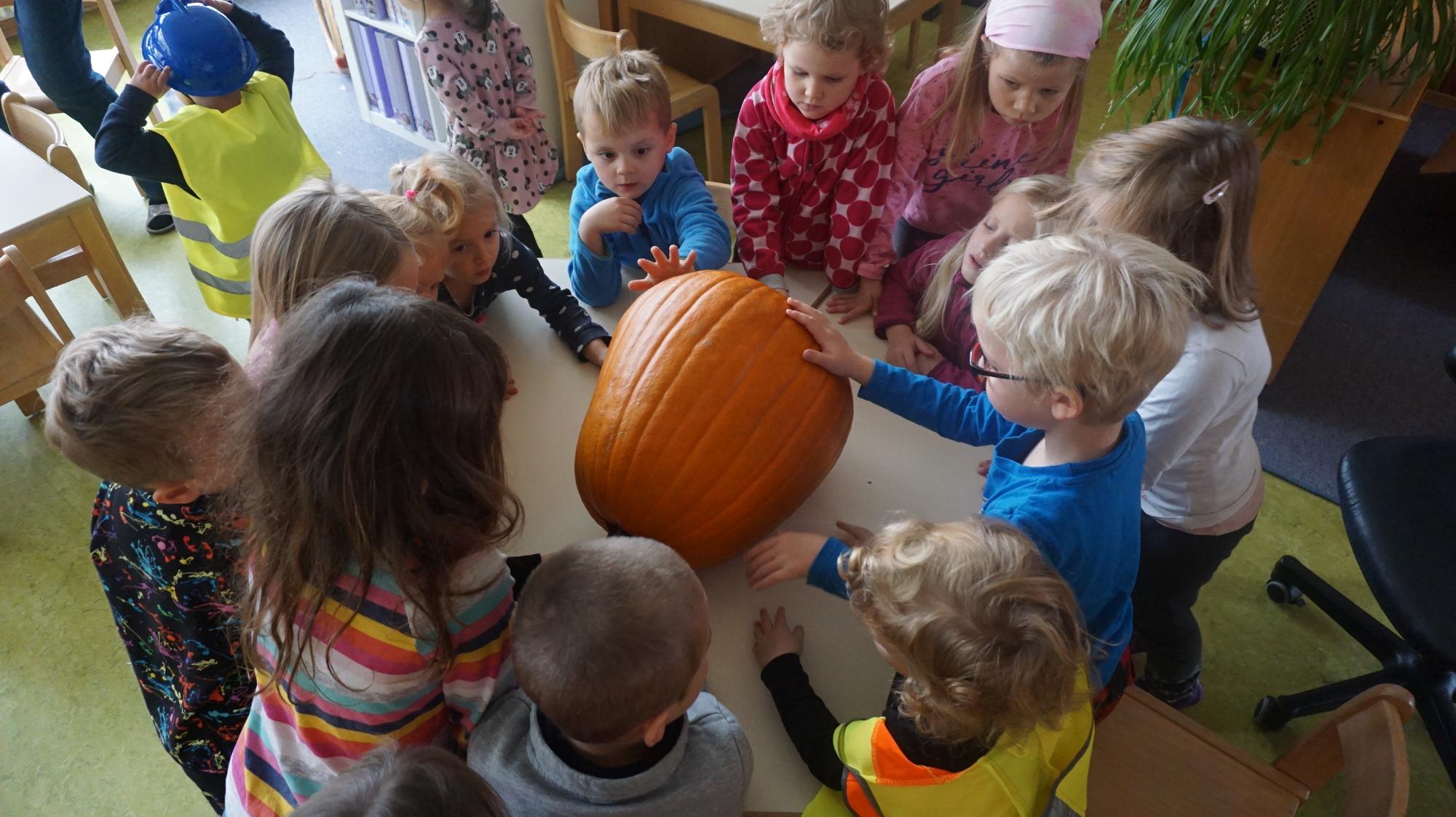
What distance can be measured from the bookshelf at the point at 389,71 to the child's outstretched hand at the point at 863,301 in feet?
8.47

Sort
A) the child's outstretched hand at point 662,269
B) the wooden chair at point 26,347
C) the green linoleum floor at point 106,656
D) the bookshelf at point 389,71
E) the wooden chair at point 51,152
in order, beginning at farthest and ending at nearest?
the bookshelf at point 389,71
the wooden chair at point 51,152
the wooden chair at point 26,347
the green linoleum floor at point 106,656
the child's outstretched hand at point 662,269

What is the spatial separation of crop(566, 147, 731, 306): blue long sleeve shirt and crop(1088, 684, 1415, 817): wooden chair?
1.10 metres

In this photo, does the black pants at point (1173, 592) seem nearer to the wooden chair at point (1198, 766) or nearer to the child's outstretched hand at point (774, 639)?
the wooden chair at point (1198, 766)

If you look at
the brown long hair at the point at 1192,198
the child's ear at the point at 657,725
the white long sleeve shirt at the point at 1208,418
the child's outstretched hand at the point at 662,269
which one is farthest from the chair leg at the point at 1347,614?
Answer: the child's ear at the point at 657,725

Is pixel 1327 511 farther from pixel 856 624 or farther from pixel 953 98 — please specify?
pixel 856 624

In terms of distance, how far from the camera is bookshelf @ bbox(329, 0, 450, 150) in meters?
3.71

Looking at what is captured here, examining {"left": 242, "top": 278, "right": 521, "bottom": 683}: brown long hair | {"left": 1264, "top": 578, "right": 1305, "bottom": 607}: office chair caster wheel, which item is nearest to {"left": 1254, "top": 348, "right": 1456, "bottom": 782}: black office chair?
{"left": 1264, "top": 578, "right": 1305, "bottom": 607}: office chair caster wheel

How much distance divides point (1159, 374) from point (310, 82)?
469cm

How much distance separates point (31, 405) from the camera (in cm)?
275

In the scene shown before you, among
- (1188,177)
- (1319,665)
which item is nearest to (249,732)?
(1188,177)

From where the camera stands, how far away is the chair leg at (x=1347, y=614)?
206 cm

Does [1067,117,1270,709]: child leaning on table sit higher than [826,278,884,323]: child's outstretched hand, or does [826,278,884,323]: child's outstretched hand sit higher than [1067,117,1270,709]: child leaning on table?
[1067,117,1270,709]: child leaning on table

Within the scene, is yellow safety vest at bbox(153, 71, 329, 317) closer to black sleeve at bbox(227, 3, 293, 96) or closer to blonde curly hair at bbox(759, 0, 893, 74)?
black sleeve at bbox(227, 3, 293, 96)

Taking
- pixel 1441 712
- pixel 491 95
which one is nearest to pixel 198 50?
pixel 491 95
